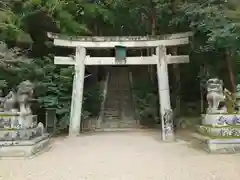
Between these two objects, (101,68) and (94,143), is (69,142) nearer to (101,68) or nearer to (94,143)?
(94,143)

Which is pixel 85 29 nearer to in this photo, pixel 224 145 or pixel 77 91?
pixel 77 91

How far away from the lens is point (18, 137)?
8.99 metres

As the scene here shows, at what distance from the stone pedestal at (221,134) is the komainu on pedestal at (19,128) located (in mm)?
5143

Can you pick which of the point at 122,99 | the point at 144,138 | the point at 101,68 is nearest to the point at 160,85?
the point at 144,138

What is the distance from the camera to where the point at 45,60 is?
14.4 m

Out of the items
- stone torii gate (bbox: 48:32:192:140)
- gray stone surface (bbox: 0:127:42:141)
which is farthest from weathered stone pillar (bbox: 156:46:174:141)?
gray stone surface (bbox: 0:127:42:141)

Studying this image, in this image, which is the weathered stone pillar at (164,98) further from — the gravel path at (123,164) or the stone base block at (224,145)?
the stone base block at (224,145)

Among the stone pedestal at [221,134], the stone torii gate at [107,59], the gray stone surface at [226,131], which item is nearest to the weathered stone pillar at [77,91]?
the stone torii gate at [107,59]

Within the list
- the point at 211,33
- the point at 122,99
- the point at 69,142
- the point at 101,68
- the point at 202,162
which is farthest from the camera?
the point at 101,68

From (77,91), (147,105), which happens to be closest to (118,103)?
(147,105)

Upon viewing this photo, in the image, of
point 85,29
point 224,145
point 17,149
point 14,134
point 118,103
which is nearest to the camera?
point 224,145

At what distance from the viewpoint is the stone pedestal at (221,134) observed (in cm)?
858

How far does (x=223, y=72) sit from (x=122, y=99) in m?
7.30

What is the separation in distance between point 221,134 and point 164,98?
413 centimetres
